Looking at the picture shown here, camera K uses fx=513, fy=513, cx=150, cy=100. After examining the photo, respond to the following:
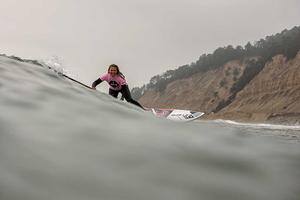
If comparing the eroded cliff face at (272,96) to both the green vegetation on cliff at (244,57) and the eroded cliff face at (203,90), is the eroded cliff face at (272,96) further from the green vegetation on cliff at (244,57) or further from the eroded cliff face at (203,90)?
the eroded cliff face at (203,90)

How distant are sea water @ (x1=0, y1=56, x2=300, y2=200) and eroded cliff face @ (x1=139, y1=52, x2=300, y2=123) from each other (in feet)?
184

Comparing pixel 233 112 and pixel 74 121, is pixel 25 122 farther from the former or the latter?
pixel 233 112

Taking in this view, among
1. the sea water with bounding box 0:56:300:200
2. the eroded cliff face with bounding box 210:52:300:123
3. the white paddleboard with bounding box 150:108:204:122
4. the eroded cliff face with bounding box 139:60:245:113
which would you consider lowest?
the sea water with bounding box 0:56:300:200

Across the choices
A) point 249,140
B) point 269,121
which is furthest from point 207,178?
point 269,121

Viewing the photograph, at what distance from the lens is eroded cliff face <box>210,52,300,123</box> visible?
64562 mm

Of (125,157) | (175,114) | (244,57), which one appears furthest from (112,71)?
(244,57)

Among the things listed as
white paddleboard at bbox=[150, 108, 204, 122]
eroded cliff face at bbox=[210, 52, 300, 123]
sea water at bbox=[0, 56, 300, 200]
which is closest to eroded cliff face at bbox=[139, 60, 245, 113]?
eroded cliff face at bbox=[210, 52, 300, 123]

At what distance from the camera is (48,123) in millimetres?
3025

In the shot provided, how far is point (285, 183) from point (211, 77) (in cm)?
9595

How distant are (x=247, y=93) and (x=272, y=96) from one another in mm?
7741

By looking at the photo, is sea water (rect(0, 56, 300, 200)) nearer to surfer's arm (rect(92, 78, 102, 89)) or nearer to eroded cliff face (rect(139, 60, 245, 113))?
surfer's arm (rect(92, 78, 102, 89))

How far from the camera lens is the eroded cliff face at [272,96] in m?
64.6

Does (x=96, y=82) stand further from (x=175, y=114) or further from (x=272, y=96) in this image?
(x=272, y=96)

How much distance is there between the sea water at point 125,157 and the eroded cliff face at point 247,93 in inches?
2202
